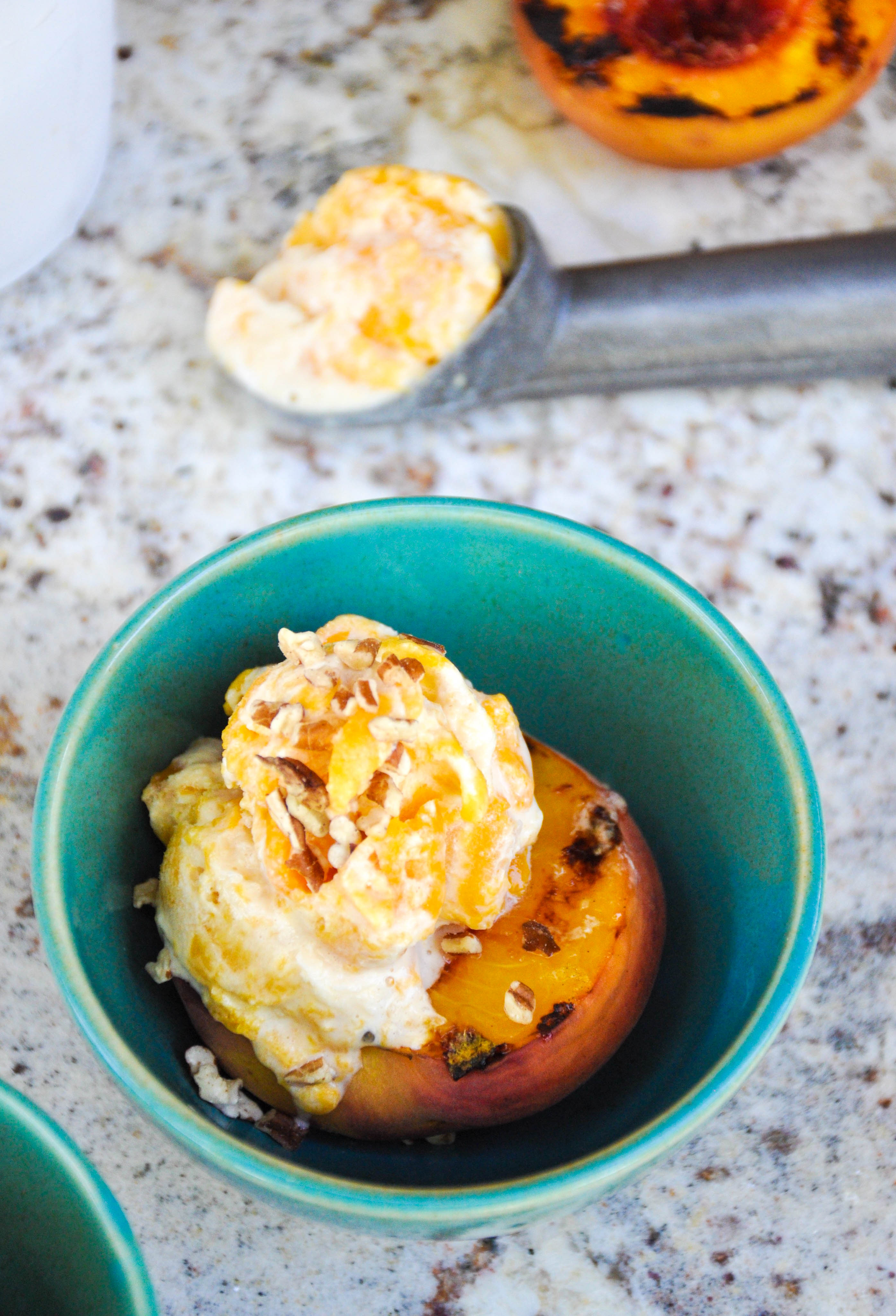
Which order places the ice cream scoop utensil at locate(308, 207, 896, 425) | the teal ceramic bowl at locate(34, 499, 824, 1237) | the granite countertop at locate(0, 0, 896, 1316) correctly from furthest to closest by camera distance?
1. the ice cream scoop utensil at locate(308, 207, 896, 425)
2. the granite countertop at locate(0, 0, 896, 1316)
3. the teal ceramic bowl at locate(34, 499, 824, 1237)

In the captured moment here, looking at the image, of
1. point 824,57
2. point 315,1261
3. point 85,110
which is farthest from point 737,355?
point 315,1261

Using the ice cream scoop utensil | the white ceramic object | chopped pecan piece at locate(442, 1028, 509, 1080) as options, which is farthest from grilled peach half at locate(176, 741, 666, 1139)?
the white ceramic object

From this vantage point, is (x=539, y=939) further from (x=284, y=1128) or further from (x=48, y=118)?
(x=48, y=118)

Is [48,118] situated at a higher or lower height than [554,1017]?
higher

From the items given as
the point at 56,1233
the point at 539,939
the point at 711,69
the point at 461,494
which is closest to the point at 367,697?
the point at 539,939

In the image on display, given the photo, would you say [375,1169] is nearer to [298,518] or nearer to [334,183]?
[298,518]

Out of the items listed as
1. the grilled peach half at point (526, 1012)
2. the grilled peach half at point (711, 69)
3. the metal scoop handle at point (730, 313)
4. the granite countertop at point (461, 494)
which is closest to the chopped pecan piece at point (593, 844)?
the grilled peach half at point (526, 1012)

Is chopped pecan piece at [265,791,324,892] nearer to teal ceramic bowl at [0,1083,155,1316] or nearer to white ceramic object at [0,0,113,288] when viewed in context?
teal ceramic bowl at [0,1083,155,1316]
